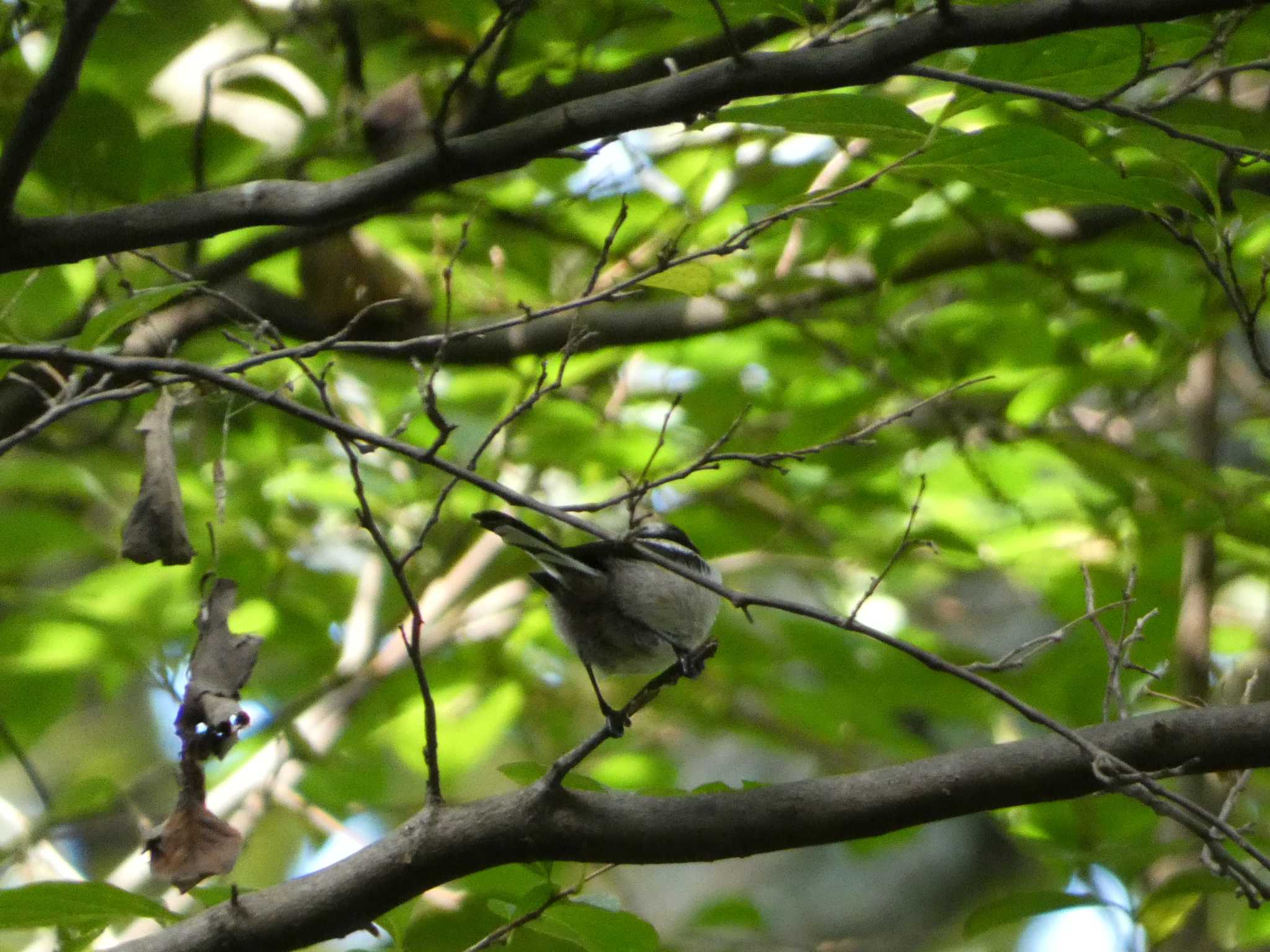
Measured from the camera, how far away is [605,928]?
5.93ft

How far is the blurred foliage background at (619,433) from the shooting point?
8.81 feet

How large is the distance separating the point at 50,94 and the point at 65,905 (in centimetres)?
111

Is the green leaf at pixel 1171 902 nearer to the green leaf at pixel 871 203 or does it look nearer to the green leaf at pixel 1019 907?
the green leaf at pixel 1019 907

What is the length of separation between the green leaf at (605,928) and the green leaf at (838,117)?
1144mm

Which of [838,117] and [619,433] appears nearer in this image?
[838,117]

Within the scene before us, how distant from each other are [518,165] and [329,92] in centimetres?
170

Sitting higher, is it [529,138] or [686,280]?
[529,138]

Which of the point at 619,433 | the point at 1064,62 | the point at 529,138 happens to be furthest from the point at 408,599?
the point at 619,433

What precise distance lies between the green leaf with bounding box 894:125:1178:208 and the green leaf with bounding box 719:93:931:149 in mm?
50

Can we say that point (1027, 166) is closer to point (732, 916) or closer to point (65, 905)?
point (65, 905)

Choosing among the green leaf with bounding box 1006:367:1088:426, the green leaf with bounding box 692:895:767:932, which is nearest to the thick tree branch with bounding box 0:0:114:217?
the green leaf with bounding box 1006:367:1088:426

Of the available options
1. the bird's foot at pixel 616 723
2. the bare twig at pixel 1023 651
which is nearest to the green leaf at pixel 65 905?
the bird's foot at pixel 616 723

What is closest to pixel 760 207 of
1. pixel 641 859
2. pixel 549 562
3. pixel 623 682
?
pixel 549 562

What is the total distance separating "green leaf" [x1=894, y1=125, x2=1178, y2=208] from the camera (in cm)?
160
